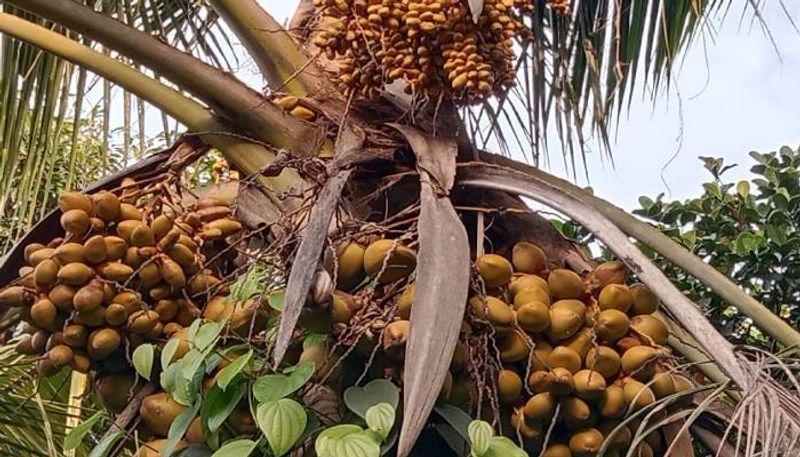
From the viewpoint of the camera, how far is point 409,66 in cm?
135

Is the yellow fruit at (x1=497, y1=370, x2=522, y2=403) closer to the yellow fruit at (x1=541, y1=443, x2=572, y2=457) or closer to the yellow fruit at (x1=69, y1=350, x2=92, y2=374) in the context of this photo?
the yellow fruit at (x1=541, y1=443, x2=572, y2=457)

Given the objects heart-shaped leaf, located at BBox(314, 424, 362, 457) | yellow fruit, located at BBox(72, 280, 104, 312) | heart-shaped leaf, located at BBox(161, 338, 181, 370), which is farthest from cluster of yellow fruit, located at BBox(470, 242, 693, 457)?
yellow fruit, located at BBox(72, 280, 104, 312)

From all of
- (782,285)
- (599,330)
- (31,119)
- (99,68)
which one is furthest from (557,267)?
(31,119)

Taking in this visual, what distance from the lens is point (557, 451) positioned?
1.22m

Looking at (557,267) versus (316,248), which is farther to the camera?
(557,267)

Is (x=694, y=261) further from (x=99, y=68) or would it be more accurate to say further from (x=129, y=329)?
(x=99, y=68)

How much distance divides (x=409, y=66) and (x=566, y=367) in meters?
0.43

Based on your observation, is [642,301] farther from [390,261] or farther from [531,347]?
[390,261]

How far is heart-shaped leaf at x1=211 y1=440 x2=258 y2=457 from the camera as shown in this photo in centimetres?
110

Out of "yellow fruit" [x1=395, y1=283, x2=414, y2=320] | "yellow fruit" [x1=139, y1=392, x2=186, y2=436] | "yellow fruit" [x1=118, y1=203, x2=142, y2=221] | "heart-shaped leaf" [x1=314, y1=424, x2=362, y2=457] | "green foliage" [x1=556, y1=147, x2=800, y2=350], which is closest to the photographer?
"heart-shaped leaf" [x1=314, y1=424, x2=362, y2=457]

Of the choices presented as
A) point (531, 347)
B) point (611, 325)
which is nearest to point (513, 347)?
point (531, 347)

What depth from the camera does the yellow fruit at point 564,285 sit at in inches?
49.9

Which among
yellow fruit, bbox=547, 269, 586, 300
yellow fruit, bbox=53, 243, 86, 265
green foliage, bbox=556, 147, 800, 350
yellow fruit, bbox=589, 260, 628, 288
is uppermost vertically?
green foliage, bbox=556, 147, 800, 350

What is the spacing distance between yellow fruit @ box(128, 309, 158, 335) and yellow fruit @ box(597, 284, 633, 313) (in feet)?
1.81
